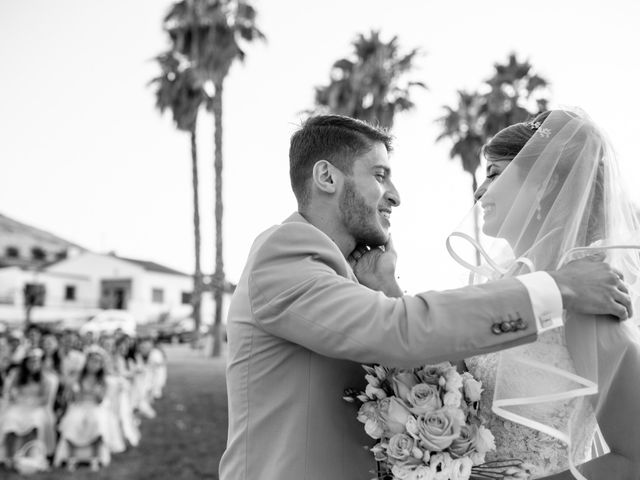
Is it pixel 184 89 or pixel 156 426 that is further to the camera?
pixel 184 89

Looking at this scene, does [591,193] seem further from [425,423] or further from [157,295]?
[157,295]

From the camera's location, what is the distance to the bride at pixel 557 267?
7.71 ft

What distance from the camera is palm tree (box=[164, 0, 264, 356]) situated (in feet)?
81.8

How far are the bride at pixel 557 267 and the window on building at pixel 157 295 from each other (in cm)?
6073

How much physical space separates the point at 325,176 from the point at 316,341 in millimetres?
874

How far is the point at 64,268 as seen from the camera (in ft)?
200

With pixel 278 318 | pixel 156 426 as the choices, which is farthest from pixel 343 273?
pixel 156 426

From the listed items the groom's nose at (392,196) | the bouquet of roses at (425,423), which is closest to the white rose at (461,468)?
the bouquet of roses at (425,423)

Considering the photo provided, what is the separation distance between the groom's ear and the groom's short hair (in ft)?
0.10

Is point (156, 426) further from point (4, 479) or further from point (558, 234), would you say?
point (558, 234)

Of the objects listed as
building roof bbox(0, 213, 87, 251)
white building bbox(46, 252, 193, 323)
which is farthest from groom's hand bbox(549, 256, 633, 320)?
building roof bbox(0, 213, 87, 251)

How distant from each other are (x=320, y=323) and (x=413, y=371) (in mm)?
477

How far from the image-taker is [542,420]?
2469 mm

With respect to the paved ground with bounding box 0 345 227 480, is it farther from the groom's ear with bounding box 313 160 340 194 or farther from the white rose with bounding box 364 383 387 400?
the white rose with bounding box 364 383 387 400
